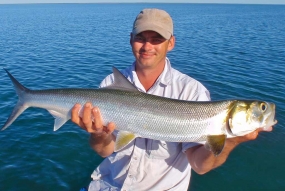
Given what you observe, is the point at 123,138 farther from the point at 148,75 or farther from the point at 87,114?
the point at 148,75

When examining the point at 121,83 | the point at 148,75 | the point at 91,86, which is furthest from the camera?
the point at 91,86

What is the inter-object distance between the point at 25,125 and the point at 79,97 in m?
6.96

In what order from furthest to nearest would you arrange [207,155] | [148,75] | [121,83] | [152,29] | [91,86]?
[91,86] < [148,75] < [152,29] < [121,83] < [207,155]

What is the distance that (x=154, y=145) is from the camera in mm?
4223

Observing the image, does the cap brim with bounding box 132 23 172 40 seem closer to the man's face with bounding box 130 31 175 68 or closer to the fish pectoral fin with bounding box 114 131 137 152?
the man's face with bounding box 130 31 175 68

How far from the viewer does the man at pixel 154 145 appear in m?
4.11

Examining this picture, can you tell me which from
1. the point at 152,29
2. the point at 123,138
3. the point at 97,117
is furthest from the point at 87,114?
the point at 152,29

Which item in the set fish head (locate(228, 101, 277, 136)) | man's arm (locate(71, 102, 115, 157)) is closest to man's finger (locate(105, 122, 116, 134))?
man's arm (locate(71, 102, 115, 157))

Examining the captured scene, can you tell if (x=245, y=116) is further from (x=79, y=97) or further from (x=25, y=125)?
(x=25, y=125)

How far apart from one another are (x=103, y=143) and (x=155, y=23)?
2060 millimetres

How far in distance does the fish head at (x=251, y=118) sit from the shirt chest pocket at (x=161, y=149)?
3.03ft

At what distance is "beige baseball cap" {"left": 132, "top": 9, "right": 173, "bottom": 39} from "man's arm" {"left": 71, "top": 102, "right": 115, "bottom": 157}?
1440 millimetres

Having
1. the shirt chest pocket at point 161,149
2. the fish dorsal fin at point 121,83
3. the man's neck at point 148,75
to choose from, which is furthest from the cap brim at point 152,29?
the shirt chest pocket at point 161,149

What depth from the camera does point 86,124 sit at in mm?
3965
